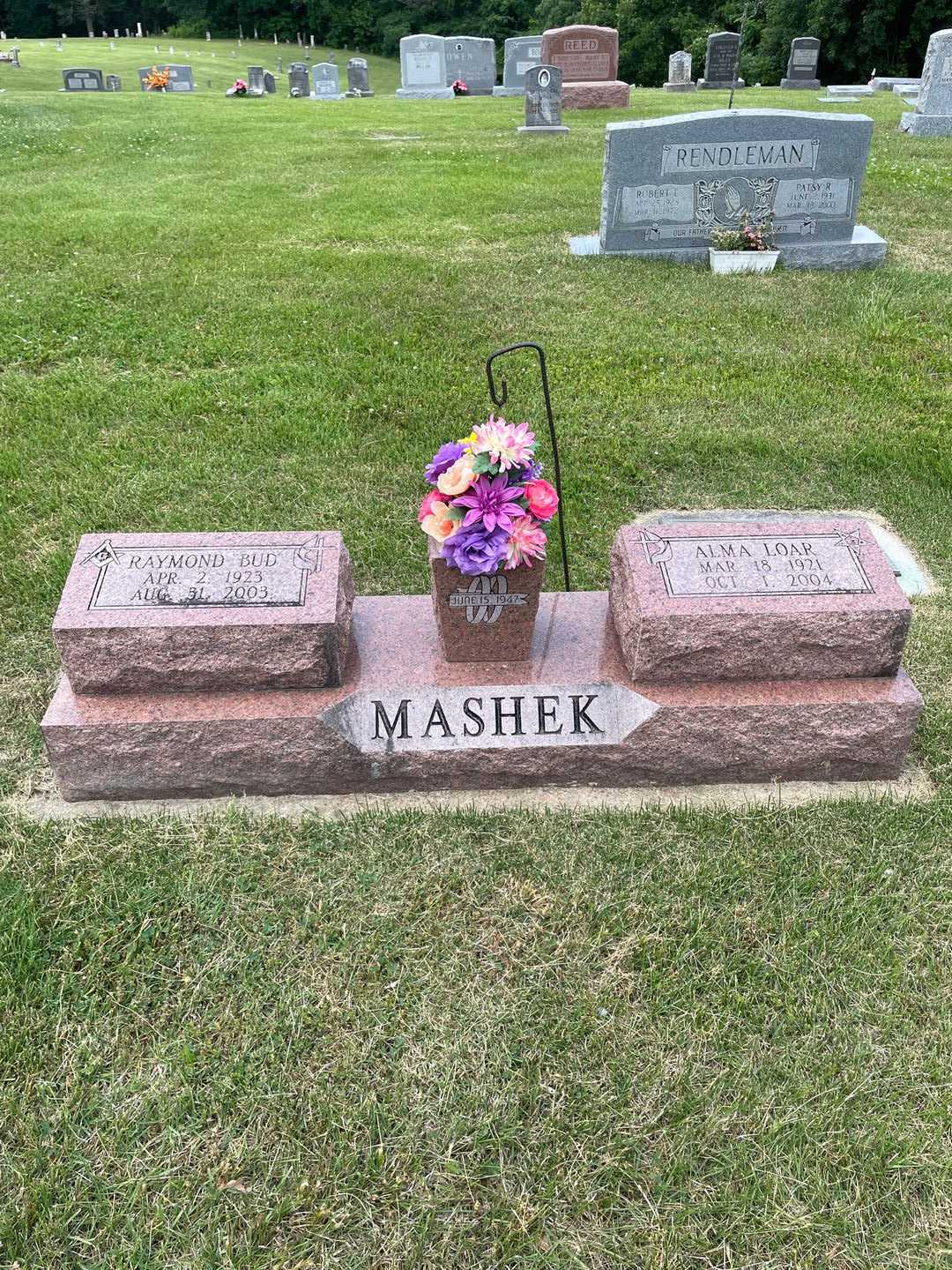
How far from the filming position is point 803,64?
2702 centimetres

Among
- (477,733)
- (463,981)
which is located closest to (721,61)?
(477,733)

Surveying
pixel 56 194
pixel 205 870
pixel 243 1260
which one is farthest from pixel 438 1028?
pixel 56 194

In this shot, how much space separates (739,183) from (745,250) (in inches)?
25.9

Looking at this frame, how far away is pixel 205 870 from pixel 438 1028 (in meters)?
1.08

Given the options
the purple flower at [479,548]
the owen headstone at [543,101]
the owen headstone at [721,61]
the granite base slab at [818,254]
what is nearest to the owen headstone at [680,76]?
the owen headstone at [721,61]

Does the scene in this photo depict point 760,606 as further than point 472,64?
No

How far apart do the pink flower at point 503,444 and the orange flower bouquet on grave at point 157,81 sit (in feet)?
108

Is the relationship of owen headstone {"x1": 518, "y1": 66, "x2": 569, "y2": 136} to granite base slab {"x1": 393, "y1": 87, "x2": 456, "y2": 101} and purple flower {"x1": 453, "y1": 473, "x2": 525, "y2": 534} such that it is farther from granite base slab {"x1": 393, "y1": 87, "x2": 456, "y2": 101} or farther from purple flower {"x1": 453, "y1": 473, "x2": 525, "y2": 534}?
purple flower {"x1": 453, "y1": 473, "x2": 525, "y2": 534}

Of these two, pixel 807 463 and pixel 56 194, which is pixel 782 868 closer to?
pixel 807 463

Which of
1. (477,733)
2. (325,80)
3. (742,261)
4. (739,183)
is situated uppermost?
(325,80)

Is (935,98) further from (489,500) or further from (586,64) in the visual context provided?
(489,500)

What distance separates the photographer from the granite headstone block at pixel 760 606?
11.2 feet

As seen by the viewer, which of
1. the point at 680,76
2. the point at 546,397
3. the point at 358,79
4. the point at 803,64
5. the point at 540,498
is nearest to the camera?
the point at 540,498

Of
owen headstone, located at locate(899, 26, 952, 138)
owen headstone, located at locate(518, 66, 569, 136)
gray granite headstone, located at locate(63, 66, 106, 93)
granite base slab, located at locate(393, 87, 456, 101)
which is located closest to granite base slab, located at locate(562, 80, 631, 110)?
owen headstone, located at locate(518, 66, 569, 136)
